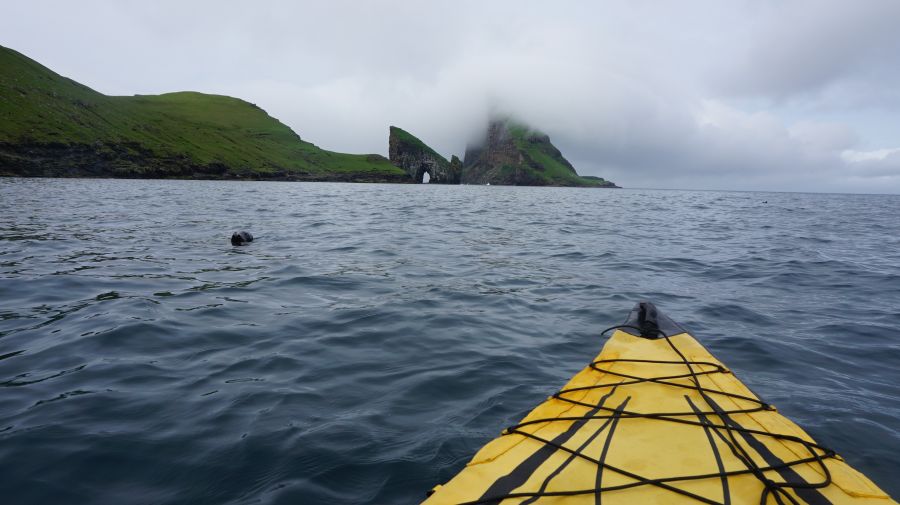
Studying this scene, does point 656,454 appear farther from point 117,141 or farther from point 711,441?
point 117,141

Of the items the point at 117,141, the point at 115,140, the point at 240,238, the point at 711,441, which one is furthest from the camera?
the point at 115,140

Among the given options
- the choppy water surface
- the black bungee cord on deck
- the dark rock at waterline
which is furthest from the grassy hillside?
the black bungee cord on deck

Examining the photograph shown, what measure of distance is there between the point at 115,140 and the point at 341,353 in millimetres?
133118

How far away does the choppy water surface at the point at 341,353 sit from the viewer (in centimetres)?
430

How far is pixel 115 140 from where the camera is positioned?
109 metres

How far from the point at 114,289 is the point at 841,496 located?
41.3 ft

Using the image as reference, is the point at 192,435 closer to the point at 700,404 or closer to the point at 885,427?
the point at 700,404

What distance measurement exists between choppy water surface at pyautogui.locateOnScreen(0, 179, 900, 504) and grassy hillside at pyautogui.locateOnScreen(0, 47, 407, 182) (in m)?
101

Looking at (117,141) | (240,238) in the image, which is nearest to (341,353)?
(240,238)

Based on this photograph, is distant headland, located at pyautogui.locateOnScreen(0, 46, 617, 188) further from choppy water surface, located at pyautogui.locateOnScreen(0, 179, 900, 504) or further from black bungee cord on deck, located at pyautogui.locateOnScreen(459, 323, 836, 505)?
black bungee cord on deck, located at pyautogui.locateOnScreen(459, 323, 836, 505)

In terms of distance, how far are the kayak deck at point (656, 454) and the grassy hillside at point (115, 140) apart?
367 feet

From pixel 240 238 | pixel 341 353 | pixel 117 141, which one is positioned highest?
pixel 117 141

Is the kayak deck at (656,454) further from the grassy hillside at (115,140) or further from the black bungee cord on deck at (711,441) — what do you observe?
the grassy hillside at (115,140)

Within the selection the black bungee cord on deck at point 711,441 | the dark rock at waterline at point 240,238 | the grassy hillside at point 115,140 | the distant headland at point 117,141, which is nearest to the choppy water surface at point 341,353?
the dark rock at waterline at point 240,238
